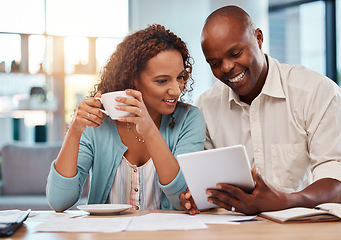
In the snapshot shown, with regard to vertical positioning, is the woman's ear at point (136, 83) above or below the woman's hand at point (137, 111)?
above

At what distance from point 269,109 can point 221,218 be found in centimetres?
79

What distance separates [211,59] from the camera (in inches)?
72.2

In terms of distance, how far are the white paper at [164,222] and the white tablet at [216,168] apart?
4.2 inches

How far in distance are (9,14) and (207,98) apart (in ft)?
13.0

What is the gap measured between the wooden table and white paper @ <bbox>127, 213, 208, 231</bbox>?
38mm

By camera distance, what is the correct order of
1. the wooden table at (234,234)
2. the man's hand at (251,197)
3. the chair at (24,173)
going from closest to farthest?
the wooden table at (234,234) < the man's hand at (251,197) < the chair at (24,173)

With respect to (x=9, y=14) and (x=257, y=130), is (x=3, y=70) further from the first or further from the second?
(x=257, y=130)

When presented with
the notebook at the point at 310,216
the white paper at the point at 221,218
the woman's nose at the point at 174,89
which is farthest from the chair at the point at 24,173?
the notebook at the point at 310,216

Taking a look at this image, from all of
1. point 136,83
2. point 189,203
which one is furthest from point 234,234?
point 136,83

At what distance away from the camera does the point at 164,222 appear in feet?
3.92

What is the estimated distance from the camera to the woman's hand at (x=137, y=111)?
1.41m

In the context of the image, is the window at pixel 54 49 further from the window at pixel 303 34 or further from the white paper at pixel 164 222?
the white paper at pixel 164 222

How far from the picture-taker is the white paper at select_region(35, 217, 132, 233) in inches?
43.4

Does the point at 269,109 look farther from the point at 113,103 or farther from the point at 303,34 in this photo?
the point at 303,34
